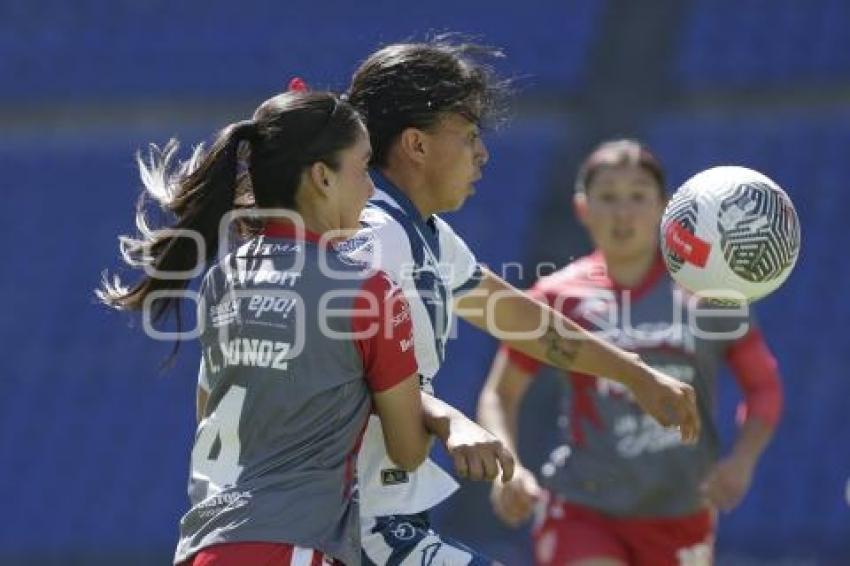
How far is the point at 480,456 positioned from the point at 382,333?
1.12 ft

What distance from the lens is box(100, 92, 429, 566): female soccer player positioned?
355 cm

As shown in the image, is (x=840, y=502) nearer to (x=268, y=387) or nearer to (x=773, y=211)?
(x=773, y=211)

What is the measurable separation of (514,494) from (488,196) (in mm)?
6212

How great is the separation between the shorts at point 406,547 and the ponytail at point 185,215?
0.70m

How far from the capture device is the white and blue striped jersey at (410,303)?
3943mm

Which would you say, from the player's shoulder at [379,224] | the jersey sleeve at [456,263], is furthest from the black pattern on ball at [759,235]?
the player's shoulder at [379,224]

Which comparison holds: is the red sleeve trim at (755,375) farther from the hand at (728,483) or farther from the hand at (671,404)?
the hand at (671,404)

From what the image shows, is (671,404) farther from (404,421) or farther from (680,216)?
(404,421)

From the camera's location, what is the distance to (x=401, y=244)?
4.04m

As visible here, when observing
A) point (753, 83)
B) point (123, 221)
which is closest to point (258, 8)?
point (123, 221)

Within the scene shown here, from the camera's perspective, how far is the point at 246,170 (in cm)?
383

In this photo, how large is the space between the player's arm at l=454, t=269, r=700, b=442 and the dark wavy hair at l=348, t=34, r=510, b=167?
538mm

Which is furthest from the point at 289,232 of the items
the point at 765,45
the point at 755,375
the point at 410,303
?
the point at 765,45

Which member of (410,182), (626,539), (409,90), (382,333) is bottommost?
(626,539)
